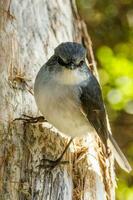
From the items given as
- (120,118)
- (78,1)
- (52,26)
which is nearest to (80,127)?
(52,26)

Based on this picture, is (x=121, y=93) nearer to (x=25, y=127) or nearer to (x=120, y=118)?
(x=120, y=118)

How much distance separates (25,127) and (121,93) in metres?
2.10

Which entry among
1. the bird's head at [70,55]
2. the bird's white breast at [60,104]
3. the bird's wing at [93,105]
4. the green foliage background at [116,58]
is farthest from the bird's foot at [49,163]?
the green foliage background at [116,58]

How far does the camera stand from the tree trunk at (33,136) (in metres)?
3.76

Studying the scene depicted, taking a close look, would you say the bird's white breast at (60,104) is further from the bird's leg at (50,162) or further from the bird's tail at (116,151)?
the bird's tail at (116,151)

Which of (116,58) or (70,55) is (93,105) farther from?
(116,58)

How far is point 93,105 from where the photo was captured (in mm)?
4223

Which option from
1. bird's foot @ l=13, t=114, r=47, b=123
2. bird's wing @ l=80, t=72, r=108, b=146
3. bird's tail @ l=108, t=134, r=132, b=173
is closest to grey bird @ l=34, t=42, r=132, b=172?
bird's wing @ l=80, t=72, r=108, b=146

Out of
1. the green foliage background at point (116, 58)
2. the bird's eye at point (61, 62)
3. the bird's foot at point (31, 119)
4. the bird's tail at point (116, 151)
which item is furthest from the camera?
the green foliage background at point (116, 58)

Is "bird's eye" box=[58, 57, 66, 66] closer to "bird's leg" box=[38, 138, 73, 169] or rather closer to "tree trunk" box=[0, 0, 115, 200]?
"tree trunk" box=[0, 0, 115, 200]

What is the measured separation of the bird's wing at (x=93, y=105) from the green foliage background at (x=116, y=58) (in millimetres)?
1617

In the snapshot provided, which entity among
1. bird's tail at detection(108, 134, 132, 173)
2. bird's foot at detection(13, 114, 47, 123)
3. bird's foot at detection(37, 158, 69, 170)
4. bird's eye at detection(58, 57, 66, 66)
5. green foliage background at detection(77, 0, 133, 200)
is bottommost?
bird's foot at detection(37, 158, 69, 170)

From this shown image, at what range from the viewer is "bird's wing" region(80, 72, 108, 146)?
4.14m

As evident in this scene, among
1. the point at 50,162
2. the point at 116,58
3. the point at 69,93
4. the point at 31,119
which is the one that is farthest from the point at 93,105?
the point at 116,58
